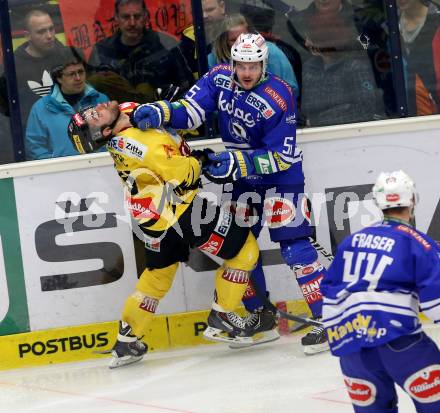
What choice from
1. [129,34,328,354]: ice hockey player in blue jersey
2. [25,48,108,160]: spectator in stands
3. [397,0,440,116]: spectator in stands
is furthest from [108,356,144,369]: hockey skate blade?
[397,0,440,116]: spectator in stands

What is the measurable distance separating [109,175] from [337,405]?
76.9 inches

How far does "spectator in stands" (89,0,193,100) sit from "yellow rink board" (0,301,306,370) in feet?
3.84

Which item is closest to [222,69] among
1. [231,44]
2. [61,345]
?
[231,44]

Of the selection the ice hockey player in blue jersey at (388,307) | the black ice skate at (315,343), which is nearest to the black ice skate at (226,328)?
the black ice skate at (315,343)

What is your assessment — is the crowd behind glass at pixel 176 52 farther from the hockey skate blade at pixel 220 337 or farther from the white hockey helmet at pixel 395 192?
the white hockey helmet at pixel 395 192

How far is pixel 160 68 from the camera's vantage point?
231 inches

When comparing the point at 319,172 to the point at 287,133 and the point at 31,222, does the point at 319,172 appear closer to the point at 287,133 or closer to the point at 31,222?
the point at 287,133

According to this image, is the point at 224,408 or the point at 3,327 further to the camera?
the point at 3,327

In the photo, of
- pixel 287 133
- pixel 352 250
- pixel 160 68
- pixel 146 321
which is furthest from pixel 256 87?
pixel 352 250

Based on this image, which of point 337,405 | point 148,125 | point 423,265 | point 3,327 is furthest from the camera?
point 3,327

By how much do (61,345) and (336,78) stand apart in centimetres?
198

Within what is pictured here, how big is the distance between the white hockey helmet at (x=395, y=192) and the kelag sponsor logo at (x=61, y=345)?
2.58 metres

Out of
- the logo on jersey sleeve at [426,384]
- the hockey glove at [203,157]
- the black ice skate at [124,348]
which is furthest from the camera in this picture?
the black ice skate at [124,348]

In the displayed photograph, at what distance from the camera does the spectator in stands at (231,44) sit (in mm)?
5844
